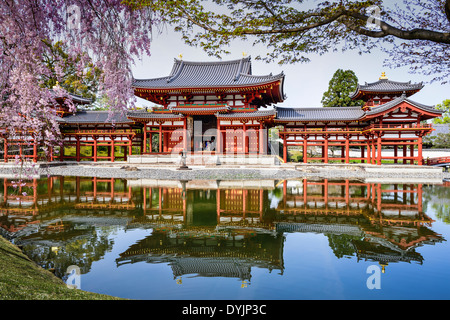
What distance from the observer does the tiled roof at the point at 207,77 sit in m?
25.8

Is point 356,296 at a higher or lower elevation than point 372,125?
lower

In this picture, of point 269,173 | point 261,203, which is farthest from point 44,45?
point 269,173

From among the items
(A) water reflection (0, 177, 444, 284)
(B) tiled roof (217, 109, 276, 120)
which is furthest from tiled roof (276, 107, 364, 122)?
(A) water reflection (0, 177, 444, 284)

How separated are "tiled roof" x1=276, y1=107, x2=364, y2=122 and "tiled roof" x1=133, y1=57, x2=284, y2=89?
4.37 meters

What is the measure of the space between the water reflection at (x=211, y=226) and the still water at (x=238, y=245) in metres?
0.03

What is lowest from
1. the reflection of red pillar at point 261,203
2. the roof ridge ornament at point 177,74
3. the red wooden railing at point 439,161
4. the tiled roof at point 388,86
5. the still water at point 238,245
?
the still water at point 238,245

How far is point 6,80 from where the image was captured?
4.72 meters

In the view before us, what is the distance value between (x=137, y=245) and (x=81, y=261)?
113 cm

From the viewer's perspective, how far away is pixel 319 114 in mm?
27062

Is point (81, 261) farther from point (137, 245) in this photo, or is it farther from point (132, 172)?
point (132, 172)

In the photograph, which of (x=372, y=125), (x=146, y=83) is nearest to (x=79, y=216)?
(x=146, y=83)

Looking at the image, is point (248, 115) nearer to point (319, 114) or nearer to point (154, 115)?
point (319, 114)

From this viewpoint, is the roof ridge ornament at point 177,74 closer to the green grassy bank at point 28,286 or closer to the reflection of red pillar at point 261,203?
the reflection of red pillar at point 261,203

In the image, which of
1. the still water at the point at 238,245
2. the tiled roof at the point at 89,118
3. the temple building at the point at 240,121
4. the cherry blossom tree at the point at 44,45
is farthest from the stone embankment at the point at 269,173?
the cherry blossom tree at the point at 44,45
